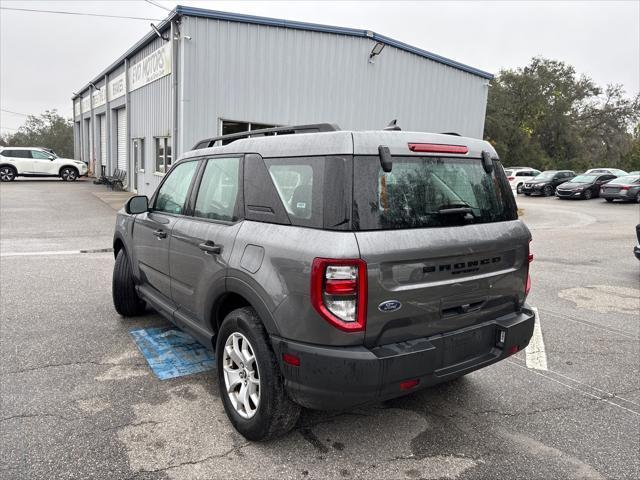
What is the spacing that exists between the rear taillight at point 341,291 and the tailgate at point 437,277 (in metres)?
0.04

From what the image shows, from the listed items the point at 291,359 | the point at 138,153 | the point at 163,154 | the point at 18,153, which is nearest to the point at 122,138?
the point at 138,153

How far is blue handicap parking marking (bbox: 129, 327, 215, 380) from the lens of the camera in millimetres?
3842

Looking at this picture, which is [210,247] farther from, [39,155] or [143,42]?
[39,155]

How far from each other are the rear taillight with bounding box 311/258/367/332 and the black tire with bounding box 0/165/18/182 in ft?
100

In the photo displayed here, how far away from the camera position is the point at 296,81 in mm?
15297

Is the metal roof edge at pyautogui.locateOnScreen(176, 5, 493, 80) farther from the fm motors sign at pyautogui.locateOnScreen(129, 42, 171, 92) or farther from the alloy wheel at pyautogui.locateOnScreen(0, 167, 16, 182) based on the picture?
the alloy wheel at pyautogui.locateOnScreen(0, 167, 16, 182)

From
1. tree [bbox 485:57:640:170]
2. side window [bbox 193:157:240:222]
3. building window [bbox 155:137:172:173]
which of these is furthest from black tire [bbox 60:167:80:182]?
tree [bbox 485:57:640:170]

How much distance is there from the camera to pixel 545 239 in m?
12.7

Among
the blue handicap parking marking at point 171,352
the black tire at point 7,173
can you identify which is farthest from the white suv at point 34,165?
the blue handicap parking marking at point 171,352

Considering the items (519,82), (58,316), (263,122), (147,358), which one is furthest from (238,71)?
(519,82)

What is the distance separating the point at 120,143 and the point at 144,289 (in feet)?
75.0

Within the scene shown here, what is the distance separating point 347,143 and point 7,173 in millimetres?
30617

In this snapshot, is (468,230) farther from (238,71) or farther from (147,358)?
(238,71)

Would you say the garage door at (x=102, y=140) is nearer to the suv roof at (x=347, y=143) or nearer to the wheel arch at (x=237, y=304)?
the wheel arch at (x=237, y=304)
